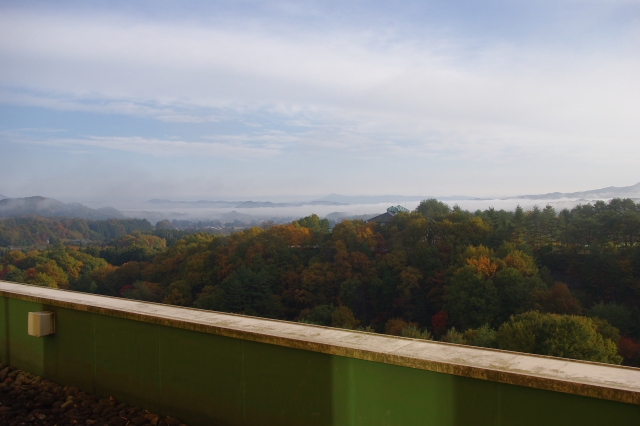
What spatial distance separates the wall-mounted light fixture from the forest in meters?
38.0

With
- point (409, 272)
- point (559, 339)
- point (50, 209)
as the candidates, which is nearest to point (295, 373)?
point (559, 339)

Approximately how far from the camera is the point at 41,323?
4.53 meters

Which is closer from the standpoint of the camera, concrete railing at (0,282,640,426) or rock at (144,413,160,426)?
concrete railing at (0,282,640,426)

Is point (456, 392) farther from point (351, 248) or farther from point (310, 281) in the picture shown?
point (351, 248)

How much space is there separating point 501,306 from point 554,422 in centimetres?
4745

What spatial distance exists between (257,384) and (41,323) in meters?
2.32

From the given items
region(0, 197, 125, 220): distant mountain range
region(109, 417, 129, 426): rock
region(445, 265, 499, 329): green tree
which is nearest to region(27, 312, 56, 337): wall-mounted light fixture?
region(109, 417, 129, 426): rock

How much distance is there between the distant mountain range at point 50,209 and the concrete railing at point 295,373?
13584cm

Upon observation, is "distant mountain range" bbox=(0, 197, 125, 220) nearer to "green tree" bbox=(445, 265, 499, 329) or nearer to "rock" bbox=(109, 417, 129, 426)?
"green tree" bbox=(445, 265, 499, 329)

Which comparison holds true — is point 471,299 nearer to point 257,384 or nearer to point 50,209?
point 257,384

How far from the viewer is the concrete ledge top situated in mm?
2340

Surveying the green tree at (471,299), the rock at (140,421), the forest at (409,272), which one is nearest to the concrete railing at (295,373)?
the rock at (140,421)

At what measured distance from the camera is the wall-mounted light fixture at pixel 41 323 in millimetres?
4531

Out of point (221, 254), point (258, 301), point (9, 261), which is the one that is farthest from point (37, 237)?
point (258, 301)
